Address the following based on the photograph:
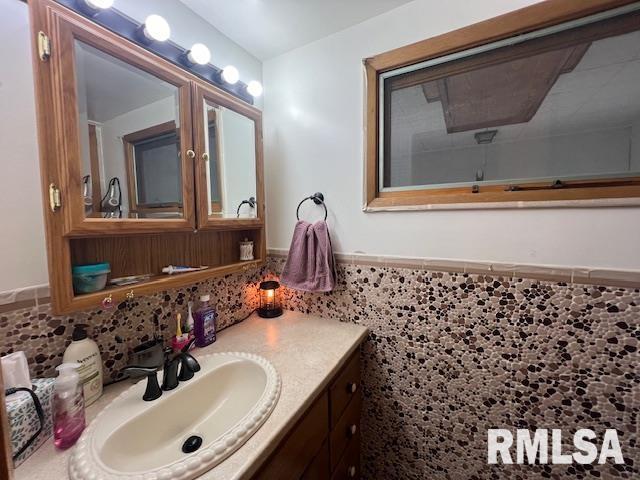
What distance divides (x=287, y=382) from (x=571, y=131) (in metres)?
1.34

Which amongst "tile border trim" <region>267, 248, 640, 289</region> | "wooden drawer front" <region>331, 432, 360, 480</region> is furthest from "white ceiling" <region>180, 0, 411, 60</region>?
"wooden drawer front" <region>331, 432, 360, 480</region>

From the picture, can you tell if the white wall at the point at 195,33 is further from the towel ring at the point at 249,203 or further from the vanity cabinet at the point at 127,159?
the towel ring at the point at 249,203

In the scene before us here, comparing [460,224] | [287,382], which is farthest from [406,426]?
[460,224]

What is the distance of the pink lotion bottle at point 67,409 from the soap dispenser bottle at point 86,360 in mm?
81

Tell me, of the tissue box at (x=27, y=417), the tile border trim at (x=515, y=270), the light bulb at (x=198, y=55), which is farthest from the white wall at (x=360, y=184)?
the tissue box at (x=27, y=417)

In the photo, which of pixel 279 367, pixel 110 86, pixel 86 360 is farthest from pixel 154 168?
pixel 279 367

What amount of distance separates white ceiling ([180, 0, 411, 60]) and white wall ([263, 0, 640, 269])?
0.16ft

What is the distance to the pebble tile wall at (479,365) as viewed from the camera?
2.84 ft

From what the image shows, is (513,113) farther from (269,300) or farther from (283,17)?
(269,300)

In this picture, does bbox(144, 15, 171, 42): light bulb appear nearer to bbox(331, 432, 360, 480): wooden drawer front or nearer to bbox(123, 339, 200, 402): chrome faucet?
bbox(123, 339, 200, 402): chrome faucet

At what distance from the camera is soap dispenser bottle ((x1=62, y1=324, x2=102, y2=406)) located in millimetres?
743

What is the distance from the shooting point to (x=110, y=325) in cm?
86

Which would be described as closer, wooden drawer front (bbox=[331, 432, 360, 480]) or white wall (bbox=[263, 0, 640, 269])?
white wall (bbox=[263, 0, 640, 269])

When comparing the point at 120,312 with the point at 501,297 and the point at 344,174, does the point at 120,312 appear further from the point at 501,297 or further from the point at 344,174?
the point at 501,297
